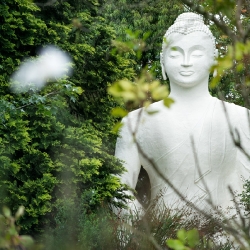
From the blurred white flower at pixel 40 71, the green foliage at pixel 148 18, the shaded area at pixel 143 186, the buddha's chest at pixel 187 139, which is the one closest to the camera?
the blurred white flower at pixel 40 71

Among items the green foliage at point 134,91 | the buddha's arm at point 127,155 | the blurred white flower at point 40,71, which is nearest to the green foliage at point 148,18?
the buddha's arm at point 127,155

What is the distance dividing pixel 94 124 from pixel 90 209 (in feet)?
2.68

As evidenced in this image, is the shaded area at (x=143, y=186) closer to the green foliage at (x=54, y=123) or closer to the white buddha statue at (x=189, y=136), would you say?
the white buddha statue at (x=189, y=136)

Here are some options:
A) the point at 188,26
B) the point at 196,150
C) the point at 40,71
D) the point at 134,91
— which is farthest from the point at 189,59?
the point at 134,91

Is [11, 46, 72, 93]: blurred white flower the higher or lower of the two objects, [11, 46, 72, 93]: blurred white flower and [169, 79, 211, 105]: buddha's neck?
the lower

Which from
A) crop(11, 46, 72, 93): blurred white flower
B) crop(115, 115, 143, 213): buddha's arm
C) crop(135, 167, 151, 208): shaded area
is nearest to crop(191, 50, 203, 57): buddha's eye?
crop(115, 115, 143, 213): buddha's arm

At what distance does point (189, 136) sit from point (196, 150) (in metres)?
0.14

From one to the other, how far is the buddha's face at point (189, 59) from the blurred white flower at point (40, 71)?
106 cm

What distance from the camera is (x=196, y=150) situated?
5508 mm

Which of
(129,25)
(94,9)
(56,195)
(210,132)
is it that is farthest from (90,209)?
(129,25)

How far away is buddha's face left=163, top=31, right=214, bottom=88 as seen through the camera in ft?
18.5

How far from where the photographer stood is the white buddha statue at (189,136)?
5.53 metres

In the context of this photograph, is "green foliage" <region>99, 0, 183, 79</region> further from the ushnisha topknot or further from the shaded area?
the ushnisha topknot

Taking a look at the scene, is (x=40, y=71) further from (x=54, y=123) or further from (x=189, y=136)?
(x=189, y=136)
